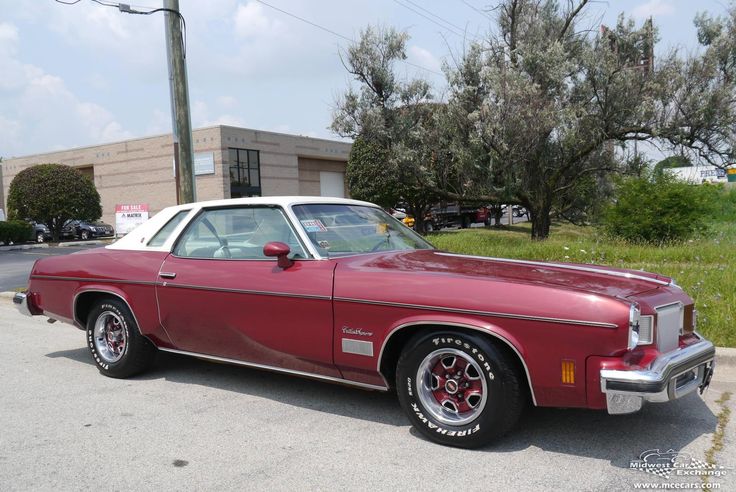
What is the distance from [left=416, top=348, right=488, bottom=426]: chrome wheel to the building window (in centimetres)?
3363

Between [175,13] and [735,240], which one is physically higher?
[175,13]

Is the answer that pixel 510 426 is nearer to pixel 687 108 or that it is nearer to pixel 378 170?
pixel 687 108

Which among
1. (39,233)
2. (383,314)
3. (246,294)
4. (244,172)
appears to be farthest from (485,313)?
(244,172)

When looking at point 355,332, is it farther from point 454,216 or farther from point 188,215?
point 454,216

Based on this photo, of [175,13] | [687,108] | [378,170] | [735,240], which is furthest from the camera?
[378,170]

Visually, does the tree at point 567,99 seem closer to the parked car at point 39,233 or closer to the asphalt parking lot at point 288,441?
the asphalt parking lot at point 288,441

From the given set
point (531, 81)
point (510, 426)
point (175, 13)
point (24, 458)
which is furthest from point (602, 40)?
point (24, 458)

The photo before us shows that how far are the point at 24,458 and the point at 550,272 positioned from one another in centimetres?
339

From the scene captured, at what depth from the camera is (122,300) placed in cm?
531

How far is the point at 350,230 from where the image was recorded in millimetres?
4699

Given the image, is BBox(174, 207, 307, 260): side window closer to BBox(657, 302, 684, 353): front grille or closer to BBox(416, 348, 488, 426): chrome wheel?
BBox(416, 348, 488, 426): chrome wheel

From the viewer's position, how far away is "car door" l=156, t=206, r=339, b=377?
4160 millimetres

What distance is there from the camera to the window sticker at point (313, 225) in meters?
4.51

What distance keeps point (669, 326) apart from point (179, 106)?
330 inches
